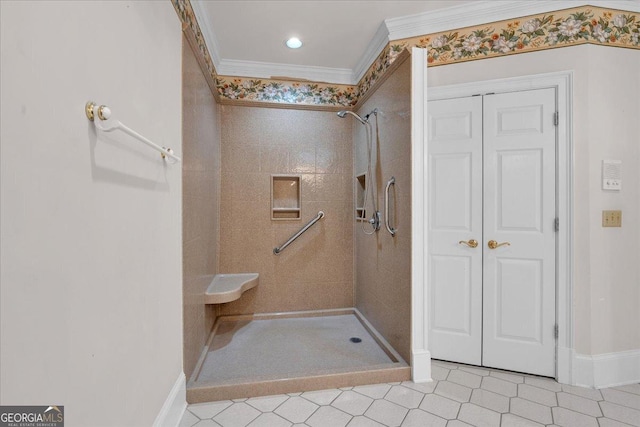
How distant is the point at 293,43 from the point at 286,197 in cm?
140

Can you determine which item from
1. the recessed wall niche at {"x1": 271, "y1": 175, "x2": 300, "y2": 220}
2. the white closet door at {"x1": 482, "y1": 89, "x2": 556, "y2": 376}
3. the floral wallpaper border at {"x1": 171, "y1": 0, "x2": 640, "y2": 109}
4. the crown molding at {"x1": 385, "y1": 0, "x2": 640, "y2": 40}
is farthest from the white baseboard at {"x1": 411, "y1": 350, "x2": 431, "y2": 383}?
the crown molding at {"x1": 385, "y1": 0, "x2": 640, "y2": 40}

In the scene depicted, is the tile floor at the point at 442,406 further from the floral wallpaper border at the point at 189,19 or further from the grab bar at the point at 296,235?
the floral wallpaper border at the point at 189,19

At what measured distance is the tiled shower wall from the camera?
287 cm

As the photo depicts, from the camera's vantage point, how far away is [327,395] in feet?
5.76

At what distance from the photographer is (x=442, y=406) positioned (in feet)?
5.36

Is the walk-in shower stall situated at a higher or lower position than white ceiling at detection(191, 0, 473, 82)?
lower

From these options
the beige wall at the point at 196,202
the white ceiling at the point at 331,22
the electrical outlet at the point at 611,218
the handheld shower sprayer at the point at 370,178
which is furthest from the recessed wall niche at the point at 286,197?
the electrical outlet at the point at 611,218

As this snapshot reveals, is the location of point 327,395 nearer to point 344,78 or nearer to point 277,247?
point 277,247

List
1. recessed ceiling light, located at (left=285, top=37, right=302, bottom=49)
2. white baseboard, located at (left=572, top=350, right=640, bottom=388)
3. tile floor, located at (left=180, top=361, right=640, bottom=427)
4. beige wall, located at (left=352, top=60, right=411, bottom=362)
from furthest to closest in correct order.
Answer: recessed ceiling light, located at (left=285, top=37, right=302, bottom=49), beige wall, located at (left=352, top=60, right=411, bottom=362), white baseboard, located at (left=572, top=350, right=640, bottom=388), tile floor, located at (left=180, top=361, right=640, bottom=427)

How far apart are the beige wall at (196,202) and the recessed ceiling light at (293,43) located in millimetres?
786

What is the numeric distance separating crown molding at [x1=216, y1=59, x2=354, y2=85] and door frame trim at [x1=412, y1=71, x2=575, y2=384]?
132 centimetres

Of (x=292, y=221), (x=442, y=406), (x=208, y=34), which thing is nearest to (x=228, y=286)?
(x=292, y=221)

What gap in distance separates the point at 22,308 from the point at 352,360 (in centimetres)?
191

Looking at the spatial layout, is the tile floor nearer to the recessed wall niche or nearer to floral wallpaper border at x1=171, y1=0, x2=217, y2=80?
the recessed wall niche
